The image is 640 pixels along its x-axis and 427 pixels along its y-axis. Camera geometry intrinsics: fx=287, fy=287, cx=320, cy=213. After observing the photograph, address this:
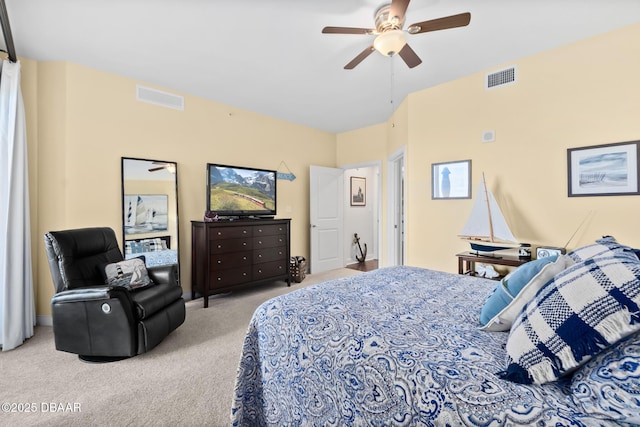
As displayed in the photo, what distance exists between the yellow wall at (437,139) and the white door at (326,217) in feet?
5.62

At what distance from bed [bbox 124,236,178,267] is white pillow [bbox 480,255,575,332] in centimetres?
346

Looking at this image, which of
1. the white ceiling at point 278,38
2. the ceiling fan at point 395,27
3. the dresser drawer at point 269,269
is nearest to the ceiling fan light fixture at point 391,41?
the ceiling fan at point 395,27

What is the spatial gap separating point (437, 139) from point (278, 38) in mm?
2226

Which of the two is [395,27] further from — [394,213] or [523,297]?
[394,213]

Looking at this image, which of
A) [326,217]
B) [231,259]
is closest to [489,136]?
[326,217]

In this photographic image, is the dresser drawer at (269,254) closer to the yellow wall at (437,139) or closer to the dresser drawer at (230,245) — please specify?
the dresser drawer at (230,245)

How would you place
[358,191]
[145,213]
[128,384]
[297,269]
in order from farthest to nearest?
[358,191] < [297,269] < [145,213] < [128,384]

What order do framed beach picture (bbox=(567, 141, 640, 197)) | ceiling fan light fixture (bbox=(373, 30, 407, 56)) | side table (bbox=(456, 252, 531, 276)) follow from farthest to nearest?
1. side table (bbox=(456, 252, 531, 276))
2. framed beach picture (bbox=(567, 141, 640, 197))
3. ceiling fan light fixture (bbox=(373, 30, 407, 56))

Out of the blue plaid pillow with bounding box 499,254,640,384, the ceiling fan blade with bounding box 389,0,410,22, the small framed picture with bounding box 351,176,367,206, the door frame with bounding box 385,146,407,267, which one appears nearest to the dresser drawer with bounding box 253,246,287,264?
the door frame with bounding box 385,146,407,267

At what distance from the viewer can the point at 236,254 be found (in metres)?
3.78

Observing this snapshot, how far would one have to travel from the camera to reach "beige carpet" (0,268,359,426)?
65.6 inches

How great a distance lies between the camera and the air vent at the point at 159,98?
3.39 meters

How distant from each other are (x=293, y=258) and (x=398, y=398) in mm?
3881

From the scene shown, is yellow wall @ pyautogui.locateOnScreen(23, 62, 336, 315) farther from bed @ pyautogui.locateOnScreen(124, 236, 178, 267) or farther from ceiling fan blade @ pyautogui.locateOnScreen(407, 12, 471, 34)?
ceiling fan blade @ pyautogui.locateOnScreen(407, 12, 471, 34)
